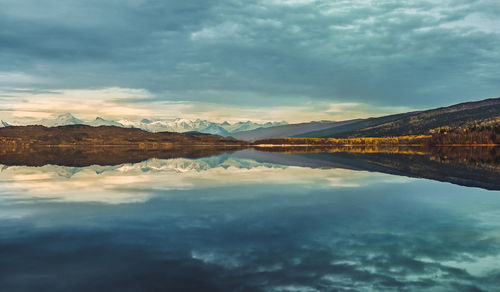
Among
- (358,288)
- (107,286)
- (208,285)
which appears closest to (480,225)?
(358,288)

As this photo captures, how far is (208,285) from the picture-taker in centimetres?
1281

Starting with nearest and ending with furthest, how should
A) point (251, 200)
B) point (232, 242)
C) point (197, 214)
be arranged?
point (232, 242) → point (197, 214) → point (251, 200)

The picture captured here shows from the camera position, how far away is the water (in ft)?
43.7

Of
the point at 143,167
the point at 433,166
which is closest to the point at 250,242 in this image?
the point at 143,167

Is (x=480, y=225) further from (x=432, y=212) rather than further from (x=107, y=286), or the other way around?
(x=107, y=286)

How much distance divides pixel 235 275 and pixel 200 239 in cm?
537

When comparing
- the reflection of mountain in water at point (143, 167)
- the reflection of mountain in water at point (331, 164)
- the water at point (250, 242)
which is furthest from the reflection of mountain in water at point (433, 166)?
the water at point (250, 242)

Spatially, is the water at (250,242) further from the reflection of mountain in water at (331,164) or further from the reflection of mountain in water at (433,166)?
the reflection of mountain in water at (331,164)

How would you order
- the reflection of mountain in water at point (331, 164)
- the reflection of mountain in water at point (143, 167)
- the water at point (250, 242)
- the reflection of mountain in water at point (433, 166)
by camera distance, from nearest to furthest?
the water at point (250, 242)
the reflection of mountain in water at point (433, 166)
the reflection of mountain in water at point (331, 164)
the reflection of mountain in water at point (143, 167)

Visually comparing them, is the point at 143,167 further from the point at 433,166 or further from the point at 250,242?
the point at 250,242

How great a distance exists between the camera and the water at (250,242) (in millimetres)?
13305

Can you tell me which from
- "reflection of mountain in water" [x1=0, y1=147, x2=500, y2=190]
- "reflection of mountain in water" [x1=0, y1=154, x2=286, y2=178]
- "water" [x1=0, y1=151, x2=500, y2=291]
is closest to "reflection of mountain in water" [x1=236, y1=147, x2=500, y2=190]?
"reflection of mountain in water" [x1=0, y1=147, x2=500, y2=190]

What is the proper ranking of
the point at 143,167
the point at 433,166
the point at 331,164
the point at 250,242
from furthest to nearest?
the point at 331,164 → the point at 433,166 → the point at 143,167 → the point at 250,242

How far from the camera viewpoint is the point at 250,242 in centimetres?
1800
